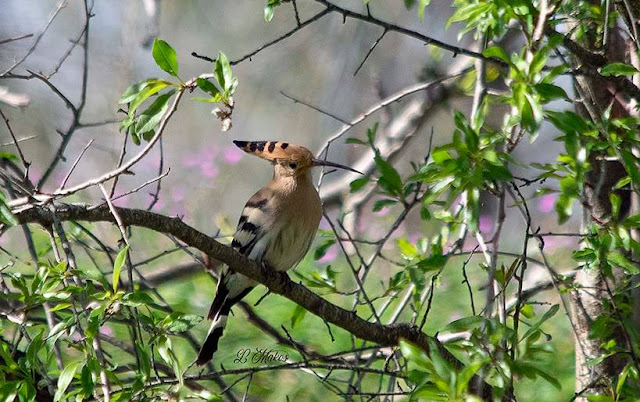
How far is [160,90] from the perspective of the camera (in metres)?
1.63

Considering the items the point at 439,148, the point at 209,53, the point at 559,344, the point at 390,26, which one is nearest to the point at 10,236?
the point at 559,344

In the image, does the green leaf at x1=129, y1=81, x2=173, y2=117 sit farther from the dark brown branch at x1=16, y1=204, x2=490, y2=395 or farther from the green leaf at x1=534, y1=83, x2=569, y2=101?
the green leaf at x1=534, y1=83, x2=569, y2=101

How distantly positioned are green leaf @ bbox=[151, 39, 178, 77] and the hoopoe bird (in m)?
1.09

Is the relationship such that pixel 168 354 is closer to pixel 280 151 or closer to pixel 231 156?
pixel 280 151

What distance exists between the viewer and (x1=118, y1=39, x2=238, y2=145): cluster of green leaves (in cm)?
159

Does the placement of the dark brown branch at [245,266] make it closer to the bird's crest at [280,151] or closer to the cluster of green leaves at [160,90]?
the cluster of green leaves at [160,90]

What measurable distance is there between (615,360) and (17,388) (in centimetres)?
145

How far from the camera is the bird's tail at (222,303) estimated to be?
2680 mm

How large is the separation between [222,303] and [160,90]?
49.4 inches

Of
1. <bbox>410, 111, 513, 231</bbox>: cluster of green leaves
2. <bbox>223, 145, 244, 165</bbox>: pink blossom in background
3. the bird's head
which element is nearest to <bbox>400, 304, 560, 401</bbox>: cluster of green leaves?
<bbox>410, 111, 513, 231</bbox>: cluster of green leaves

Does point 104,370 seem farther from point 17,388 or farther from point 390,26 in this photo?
point 390,26

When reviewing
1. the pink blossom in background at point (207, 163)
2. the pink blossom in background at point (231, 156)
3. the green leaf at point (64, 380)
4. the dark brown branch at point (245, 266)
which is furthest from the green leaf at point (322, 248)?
the pink blossom in background at point (207, 163)

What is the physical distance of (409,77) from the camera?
6371mm

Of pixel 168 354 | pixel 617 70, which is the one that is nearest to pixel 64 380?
pixel 168 354
